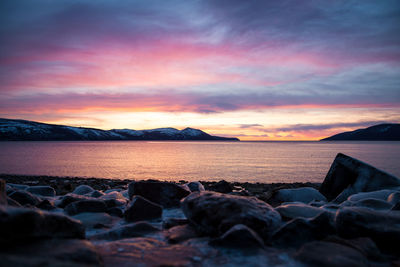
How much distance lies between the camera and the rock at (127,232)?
10.9ft

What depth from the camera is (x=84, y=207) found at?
4.66 meters

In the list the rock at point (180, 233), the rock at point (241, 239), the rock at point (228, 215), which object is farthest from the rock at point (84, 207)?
the rock at point (241, 239)

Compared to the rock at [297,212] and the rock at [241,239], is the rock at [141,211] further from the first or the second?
the rock at [297,212]

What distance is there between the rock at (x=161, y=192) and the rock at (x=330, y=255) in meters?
3.37

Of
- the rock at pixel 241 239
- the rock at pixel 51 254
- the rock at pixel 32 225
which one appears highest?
the rock at pixel 32 225

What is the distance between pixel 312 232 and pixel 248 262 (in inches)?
41.3

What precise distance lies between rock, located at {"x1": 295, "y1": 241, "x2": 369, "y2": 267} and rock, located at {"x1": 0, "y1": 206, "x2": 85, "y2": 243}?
7.78 feet

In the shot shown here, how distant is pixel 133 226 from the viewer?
354cm

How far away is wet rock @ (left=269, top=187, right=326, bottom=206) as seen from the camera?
6982 mm

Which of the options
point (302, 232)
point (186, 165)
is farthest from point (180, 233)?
point (186, 165)

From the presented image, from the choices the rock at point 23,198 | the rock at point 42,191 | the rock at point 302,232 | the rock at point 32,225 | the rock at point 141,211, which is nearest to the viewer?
the rock at point 32,225

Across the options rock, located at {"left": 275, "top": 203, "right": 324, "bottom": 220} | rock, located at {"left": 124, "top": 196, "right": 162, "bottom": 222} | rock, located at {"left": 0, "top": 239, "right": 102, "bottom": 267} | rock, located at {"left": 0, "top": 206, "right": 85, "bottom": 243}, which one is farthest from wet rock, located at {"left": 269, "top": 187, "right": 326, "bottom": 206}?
rock, located at {"left": 0, "top": 239, "right": 102, "bottom": 267}

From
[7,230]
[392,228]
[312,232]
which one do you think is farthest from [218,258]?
[392,228]

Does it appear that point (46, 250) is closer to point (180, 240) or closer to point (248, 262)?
point (180, 240)
